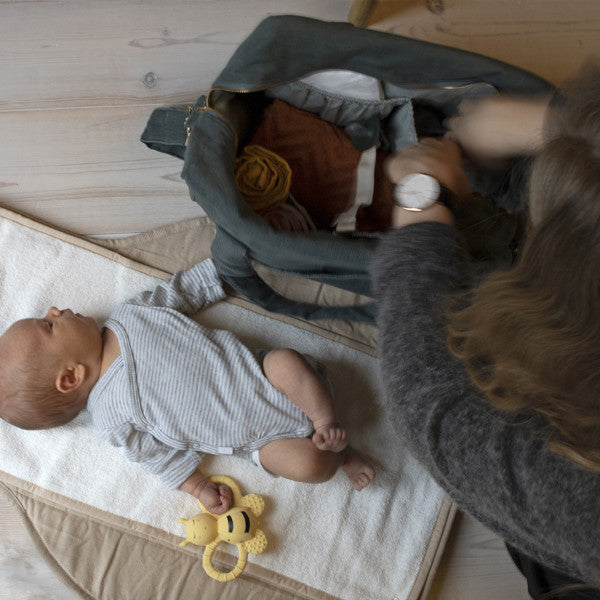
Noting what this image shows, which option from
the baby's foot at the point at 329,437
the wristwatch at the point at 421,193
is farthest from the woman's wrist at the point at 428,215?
the baby's foot at the point at 329,437

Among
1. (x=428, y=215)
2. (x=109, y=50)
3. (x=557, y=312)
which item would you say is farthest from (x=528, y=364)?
(x=109, y=50)

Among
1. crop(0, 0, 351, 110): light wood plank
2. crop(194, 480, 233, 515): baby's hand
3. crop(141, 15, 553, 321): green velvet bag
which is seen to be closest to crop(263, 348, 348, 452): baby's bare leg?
crop(141, 15, 553, 321): green velvet bag

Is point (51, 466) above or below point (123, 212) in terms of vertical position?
below

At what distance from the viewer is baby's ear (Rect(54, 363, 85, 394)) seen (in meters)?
0.90

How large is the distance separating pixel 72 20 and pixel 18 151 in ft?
0.97

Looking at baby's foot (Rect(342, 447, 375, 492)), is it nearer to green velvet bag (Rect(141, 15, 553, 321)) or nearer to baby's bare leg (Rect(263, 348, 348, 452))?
baby's bare leg (Rect(263, 348, 348, 452))

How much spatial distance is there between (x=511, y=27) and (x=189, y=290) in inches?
34.4

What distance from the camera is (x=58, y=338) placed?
2.94 feet

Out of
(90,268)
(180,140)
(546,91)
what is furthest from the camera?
(90,268)

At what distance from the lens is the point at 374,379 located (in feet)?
3.42

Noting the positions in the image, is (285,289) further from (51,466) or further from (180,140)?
(51,466)

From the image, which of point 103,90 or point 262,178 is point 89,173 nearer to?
point 103,90

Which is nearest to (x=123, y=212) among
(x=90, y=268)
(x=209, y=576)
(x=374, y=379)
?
(x=90, y=268)

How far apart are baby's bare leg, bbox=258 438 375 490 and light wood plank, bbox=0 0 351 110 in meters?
0.72
